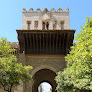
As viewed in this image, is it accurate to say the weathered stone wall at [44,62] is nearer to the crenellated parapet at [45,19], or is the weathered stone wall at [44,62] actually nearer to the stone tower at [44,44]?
Result: the stone tower at [44,44]

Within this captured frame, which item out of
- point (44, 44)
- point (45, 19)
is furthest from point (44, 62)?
point (45, 19)

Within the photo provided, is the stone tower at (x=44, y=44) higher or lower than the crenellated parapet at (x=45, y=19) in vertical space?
lower

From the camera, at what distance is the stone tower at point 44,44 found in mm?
11797

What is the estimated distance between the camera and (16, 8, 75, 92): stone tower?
38.7ft

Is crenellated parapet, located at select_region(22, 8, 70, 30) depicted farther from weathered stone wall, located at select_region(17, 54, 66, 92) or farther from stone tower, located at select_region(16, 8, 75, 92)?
weathered stone wall, located at select_region(17, 54, 66, 92)

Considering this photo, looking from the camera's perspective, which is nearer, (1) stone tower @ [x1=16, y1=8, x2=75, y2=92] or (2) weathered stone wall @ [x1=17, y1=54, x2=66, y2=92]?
(1) stone tower @ [x1=16, y1=8, x2=75, y2=92]

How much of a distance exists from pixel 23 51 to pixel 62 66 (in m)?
3.55

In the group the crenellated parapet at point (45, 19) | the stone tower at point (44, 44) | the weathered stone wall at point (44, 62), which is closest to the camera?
the stone tower at point (44, 44)

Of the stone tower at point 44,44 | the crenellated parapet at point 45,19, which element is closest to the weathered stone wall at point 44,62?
the stone tower at point 44,44

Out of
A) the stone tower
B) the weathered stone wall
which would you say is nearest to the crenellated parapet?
the stone tower

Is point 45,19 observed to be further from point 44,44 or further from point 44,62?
point 44,62

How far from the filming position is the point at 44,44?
1252 cm

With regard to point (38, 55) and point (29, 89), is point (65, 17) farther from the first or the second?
point (29, 89)

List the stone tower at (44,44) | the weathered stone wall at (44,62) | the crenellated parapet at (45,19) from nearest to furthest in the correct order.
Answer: the stone tower at (44,44), the weathered stone wall at (44,62), the crenellated parapet at (45,19)
